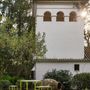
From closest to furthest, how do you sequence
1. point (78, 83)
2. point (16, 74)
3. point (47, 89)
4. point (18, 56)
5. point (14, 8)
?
point (47, 89)
point (78, 83)
point (18, 56)
point (16, 74)
point (14, 8)

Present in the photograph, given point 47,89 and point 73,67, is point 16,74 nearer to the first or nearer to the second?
point 73,67

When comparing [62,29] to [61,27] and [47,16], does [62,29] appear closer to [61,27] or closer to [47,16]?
[61,27]

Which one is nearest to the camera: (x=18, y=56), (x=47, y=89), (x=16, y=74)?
(x=47, y=89)

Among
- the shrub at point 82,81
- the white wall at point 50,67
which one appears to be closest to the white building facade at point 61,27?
the white wall at point 50,67

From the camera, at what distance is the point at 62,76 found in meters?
32.6

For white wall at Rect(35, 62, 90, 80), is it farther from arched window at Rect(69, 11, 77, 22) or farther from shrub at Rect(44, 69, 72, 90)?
arched window at Rect(69, 11, 77, 22)

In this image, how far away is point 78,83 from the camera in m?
31.4

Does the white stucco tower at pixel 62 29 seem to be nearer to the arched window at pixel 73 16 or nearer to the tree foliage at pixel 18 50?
the arched window at pixel 73 16

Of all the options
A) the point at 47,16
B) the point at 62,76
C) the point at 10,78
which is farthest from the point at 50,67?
the point at 47,16

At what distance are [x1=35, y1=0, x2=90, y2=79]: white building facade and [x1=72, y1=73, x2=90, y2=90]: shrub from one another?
541cm

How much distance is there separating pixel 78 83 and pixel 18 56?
535 centimetres

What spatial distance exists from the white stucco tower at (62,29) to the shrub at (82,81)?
5.77 meters

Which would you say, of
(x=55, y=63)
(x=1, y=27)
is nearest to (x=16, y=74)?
(x=55, y=63)

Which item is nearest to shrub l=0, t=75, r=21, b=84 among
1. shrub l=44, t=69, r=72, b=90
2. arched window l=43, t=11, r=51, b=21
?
shrub l=44, t=69, r=72, b=90
